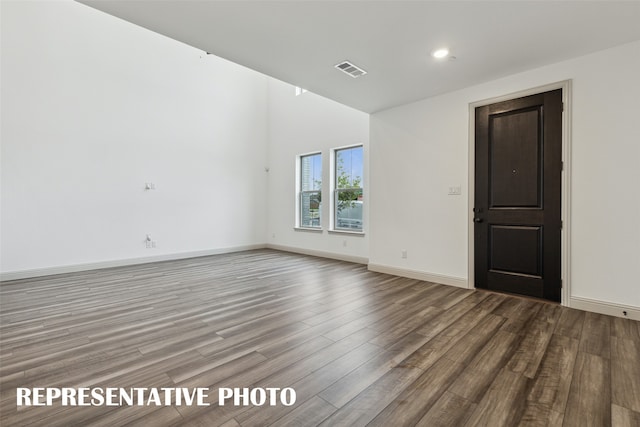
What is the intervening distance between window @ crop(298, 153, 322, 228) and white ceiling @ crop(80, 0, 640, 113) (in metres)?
3.15

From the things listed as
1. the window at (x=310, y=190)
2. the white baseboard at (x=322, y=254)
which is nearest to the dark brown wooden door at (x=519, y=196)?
the white baseboard at (x=322, y=254)

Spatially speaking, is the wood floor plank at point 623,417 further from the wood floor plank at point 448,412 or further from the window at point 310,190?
the window at point 310,190

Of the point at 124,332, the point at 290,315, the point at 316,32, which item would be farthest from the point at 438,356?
the point at 316,32

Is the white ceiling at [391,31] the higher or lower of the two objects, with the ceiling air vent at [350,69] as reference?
lower

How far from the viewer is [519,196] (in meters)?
3.47

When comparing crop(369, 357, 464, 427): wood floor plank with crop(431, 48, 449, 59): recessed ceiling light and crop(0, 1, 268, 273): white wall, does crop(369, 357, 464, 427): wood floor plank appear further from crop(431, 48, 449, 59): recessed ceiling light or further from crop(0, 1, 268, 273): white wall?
crop(0, 1, 268, 273): white wall

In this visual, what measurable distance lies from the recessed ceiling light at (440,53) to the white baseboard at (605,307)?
114 inches

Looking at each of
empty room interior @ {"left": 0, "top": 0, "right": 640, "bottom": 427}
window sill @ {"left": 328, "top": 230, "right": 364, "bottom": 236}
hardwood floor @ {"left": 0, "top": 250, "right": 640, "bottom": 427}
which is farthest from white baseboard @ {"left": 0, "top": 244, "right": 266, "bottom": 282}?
window sill @ {"left": 328, "top": 230, "right": 364, "bottom": 236}

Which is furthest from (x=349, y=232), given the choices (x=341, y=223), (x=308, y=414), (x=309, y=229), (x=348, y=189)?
(x=308, y=414)

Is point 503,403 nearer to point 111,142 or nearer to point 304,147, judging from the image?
point 304,147

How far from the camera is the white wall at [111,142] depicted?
14.8 feet

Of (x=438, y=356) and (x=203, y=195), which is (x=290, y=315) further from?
(x=203, y=195)

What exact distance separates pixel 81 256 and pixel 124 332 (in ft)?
11.2

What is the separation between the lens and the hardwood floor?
153 centimetres
